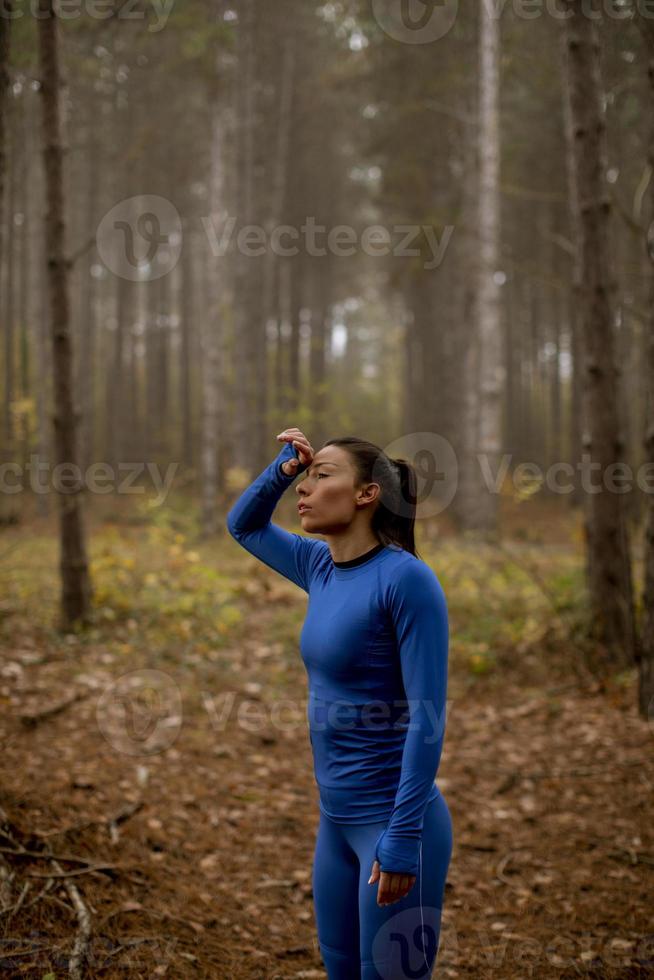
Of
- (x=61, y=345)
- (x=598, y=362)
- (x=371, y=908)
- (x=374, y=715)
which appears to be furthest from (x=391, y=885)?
(x=61, y=345)

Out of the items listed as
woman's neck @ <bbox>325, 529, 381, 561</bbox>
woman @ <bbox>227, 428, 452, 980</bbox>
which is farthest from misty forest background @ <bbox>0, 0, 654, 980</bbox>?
woman's neck @ <bbox>325, 529, 381, 561</bbox>

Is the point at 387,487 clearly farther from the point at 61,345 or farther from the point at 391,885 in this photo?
the point at 61,345

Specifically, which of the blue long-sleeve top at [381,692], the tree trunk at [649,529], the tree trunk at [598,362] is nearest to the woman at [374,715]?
the blue long-sleeve top at [381,692]

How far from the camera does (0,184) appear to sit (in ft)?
16.2

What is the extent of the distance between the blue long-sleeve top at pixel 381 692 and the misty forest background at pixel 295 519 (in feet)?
5.05

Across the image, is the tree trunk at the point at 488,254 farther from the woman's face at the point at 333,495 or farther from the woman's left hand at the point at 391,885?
the woman's left hand at the point at 391,885

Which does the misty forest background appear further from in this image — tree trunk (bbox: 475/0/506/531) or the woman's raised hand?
the woman's raised hand

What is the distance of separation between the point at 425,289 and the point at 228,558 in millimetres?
14428

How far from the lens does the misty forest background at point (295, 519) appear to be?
4.13 meters

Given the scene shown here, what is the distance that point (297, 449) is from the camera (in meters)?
2.66

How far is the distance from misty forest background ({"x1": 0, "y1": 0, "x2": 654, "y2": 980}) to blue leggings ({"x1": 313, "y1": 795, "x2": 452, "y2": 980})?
1115mm

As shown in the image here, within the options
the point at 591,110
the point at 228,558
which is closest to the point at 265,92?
the point at 228,558

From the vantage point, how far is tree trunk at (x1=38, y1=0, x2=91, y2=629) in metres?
7.13

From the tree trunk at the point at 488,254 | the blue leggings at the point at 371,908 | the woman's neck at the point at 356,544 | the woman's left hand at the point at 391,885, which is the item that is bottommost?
the blue leggings at the point at 371,908
